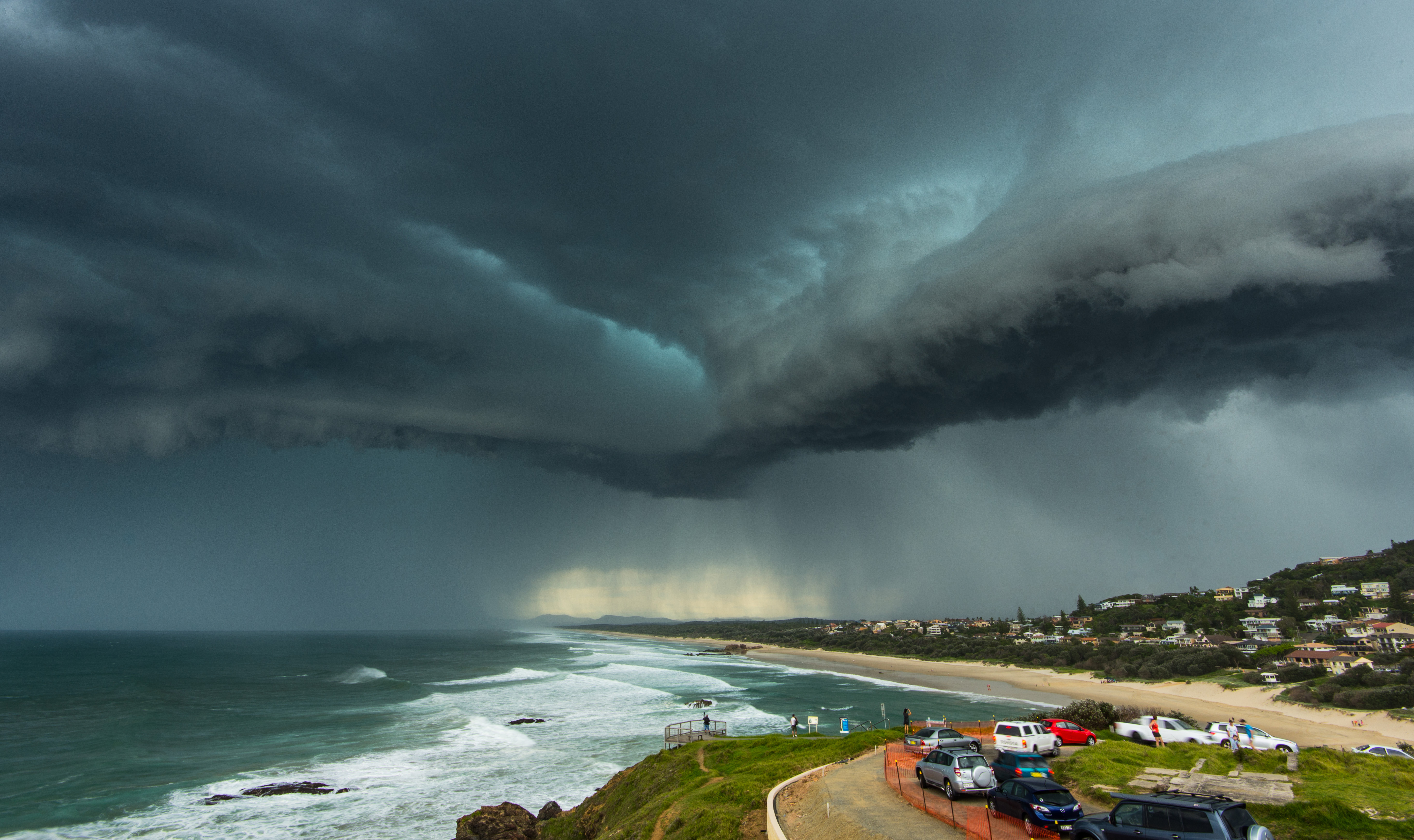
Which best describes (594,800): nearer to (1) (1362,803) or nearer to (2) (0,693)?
(1) (1362,803)

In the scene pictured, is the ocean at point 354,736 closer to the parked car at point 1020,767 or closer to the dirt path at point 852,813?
the dirt path at point 852,813

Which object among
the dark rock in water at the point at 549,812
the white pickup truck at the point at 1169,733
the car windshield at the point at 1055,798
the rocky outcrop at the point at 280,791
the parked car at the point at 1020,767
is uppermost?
the car windshield at the point at 1055,798

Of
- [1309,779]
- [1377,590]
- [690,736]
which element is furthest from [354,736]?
[1377,590]

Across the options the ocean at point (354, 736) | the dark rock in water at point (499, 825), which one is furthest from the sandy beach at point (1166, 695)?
the dark rock in water at point (499, 825)

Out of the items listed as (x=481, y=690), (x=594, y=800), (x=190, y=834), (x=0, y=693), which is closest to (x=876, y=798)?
(x=594, y=800)

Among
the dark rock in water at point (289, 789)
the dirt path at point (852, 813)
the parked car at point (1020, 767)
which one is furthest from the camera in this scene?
the dark rock in water at point (289, 789)

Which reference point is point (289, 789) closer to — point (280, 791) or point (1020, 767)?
point (280, 791)
